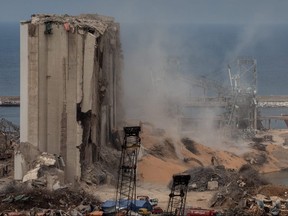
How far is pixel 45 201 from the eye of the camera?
4838cm

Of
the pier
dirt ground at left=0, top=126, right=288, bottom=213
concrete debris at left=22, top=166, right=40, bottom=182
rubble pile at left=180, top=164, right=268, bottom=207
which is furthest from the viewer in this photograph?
the pier

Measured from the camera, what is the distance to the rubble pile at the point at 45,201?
4675 centimetres

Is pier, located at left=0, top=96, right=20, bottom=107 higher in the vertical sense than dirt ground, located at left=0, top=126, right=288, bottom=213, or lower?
higher

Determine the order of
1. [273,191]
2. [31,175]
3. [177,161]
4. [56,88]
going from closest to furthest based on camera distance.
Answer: [273,191] → [31,175] → [56,88] → [177,161]

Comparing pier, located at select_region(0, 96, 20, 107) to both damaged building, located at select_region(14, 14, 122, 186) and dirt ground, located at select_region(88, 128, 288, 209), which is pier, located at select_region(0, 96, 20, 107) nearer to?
dirt ground, located at select_region(88, 128, 288, 209)

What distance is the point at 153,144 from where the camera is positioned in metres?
70.3

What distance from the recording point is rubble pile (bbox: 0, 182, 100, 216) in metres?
Answer: 46.8

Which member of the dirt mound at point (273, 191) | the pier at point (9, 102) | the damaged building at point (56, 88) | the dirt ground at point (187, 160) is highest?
the damaged building at point (56, 88)

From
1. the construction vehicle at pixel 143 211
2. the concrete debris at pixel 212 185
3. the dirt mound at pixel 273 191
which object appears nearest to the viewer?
the construction vehicle at pixel 143 211

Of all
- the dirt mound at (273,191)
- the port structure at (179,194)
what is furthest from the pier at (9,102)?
the dirt mound at (273,191)

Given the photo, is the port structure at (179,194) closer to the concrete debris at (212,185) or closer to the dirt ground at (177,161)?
the dirt ground at (177,161)

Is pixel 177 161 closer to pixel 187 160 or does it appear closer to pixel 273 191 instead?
pixel 187 160

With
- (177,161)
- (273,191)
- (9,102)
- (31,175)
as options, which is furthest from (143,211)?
(9,102)

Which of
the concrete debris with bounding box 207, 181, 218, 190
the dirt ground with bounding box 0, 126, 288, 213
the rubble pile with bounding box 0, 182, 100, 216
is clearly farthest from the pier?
the rubble pile with bounding box 0, 182, 100, 216
